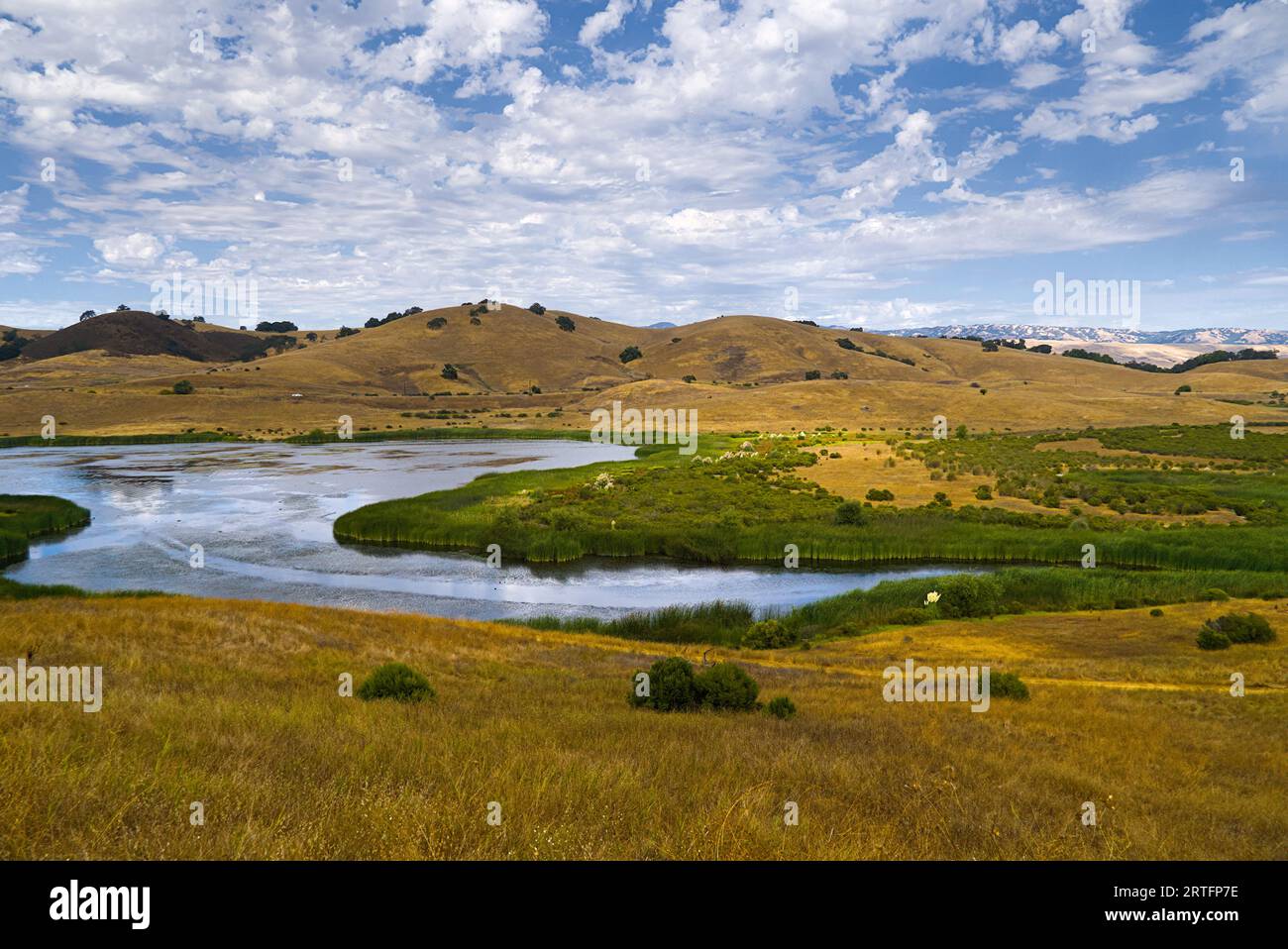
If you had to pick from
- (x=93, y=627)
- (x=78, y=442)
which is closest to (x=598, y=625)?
(x=93, y=627)

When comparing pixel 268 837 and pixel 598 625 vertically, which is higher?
pixel 268 837

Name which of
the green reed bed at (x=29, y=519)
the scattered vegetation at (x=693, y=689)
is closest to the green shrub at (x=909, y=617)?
the scattered vegetation at (x=693, y=689)

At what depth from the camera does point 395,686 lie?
14578 mm

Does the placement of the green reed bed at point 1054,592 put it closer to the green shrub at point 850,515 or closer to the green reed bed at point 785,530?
the green reed bed at point 785,530

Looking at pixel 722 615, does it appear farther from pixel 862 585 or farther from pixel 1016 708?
pixel 1016 708

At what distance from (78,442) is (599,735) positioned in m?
117

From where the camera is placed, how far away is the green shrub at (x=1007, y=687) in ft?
57.1

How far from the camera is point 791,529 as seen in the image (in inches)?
1673

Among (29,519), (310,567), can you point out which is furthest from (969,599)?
(29,519)

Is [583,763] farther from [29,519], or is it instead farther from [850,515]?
[29,519]

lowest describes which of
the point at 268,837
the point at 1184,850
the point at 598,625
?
the point at 598,625

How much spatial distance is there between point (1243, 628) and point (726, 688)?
59.1 feet

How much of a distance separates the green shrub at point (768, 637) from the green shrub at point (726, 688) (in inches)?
388

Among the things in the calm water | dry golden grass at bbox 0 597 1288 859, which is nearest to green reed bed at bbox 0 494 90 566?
the calm water
